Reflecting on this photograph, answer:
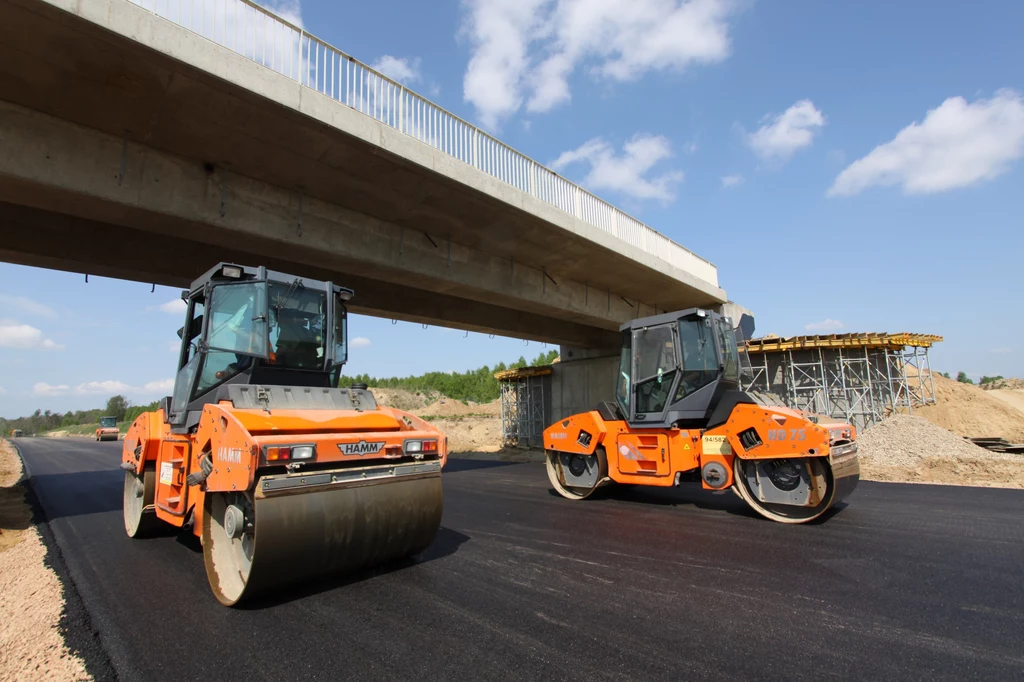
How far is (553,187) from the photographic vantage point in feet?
38.0

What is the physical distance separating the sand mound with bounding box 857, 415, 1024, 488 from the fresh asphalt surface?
484 cm

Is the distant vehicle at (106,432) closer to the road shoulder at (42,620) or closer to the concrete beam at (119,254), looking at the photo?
the concrete beam at (119,254)

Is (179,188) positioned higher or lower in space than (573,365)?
higher

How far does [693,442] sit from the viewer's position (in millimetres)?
7383

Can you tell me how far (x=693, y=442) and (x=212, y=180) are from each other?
8308mm

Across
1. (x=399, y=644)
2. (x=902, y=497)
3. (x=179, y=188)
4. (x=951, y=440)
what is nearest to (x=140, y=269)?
(x=179, y=188)

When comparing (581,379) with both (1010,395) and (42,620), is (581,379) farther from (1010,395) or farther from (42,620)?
(1010,395)

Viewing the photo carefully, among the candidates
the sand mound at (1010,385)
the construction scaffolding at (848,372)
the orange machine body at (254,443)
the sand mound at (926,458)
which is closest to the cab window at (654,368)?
the orange machine body at (254,443)

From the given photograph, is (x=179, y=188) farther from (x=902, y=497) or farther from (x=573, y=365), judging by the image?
(x=573, y=365)

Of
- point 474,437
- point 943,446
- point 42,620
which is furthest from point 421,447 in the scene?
point 474,437

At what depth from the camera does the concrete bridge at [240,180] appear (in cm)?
610

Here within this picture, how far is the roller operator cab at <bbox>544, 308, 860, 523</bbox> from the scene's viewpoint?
6.46 meters

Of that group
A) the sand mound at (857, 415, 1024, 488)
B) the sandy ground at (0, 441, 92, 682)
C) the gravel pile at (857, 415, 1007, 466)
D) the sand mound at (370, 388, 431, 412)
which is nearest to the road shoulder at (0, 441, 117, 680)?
the sandy ground at (0, 441, 92, 682)

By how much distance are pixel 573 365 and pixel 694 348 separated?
1359 cm
